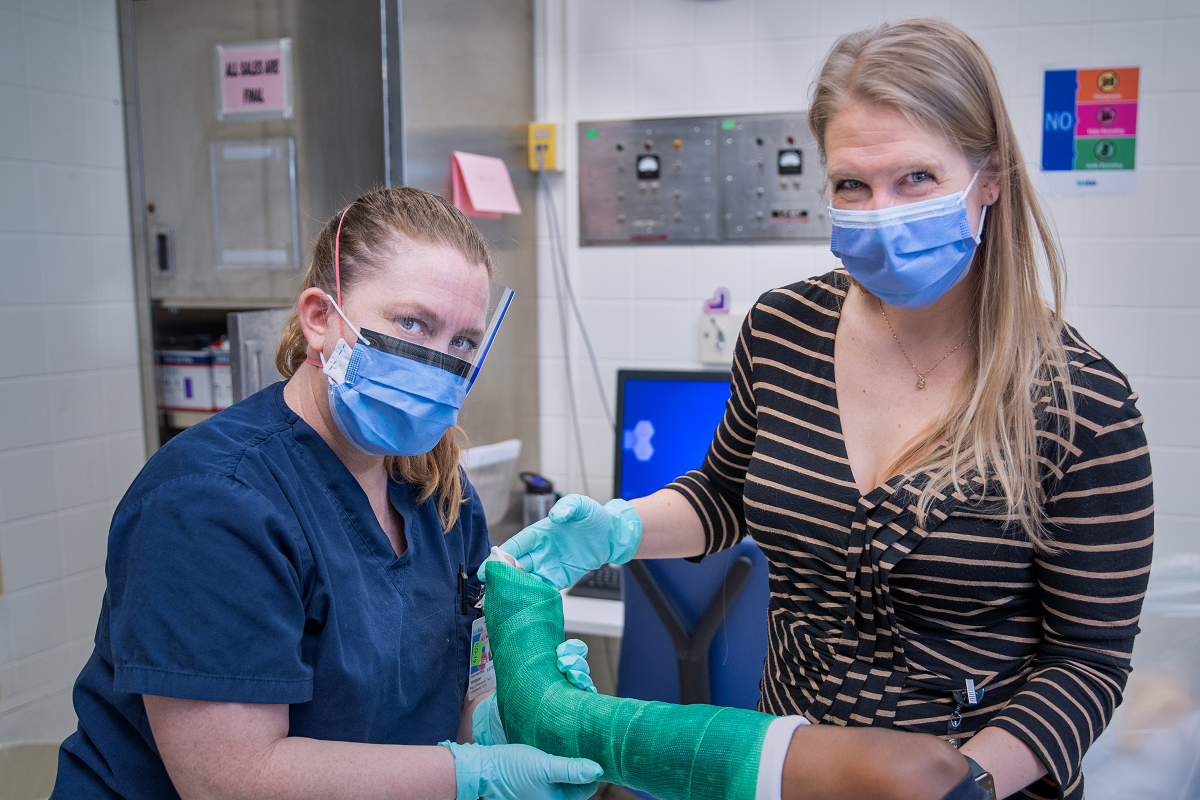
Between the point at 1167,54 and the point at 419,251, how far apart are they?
1968 millimetres

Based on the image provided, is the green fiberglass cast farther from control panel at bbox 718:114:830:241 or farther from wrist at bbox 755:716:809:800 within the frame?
control panel at bbox 718:114:830:241

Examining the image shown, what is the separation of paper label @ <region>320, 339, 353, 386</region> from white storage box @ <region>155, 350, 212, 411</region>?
126 cm

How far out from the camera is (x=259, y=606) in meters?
0.80

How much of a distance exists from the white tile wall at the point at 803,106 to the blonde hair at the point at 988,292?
1.19 m

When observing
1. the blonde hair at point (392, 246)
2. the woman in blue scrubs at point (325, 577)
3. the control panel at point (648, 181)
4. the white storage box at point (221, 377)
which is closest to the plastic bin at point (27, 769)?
the white storage box at point (221, 377)

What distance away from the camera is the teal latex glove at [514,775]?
2.80ft

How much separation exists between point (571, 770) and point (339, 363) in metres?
0.51

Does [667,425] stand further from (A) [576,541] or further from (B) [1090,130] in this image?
(B) [1090,130]

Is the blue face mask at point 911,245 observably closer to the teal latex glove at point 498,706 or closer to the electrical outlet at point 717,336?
the teal latex glove at point 498,706

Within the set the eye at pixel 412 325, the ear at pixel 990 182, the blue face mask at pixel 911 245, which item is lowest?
the eye at pixel 412 325

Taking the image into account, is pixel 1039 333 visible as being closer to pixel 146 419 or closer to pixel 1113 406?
pixel 1113 406

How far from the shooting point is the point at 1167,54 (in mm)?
1981

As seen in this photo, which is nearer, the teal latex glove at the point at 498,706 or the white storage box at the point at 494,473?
the teal latex glove at the point at 498,706

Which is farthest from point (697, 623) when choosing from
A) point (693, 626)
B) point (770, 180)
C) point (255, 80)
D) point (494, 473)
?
point (255, 80)
